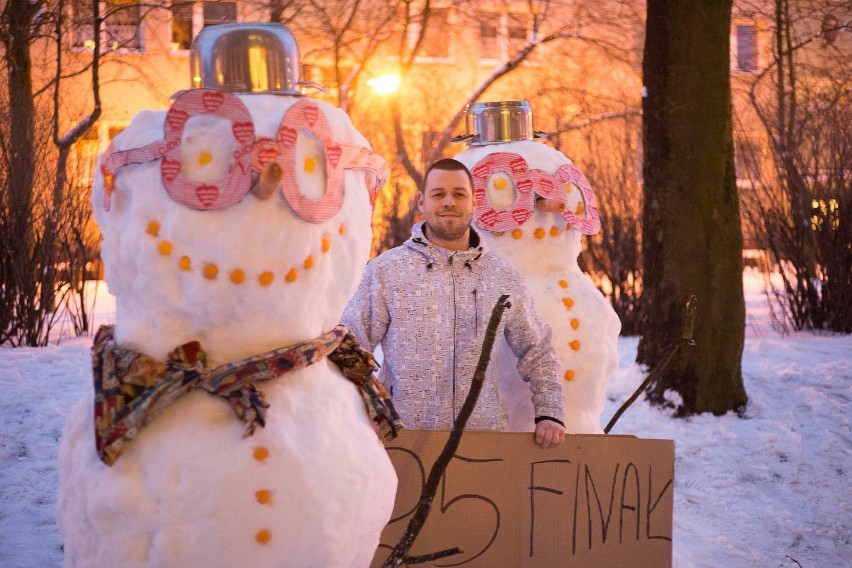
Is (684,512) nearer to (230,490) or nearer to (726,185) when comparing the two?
(726,185)

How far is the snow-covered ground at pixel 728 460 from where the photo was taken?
4.06 metres

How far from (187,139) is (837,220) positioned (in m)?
7.51

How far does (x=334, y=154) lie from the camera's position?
2.11m

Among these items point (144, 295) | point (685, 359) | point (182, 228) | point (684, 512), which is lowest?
point (684, 512)

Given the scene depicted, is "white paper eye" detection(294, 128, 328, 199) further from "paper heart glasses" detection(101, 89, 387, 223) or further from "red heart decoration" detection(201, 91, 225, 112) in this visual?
"red heart decoration" detection(201, 91, 225, 112)

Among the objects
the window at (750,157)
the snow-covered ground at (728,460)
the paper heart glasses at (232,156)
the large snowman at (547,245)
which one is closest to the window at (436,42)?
the window at (750,157)

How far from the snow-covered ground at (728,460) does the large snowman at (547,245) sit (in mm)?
1196

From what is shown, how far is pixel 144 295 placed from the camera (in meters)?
2.02

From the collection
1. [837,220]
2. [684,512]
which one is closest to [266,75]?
[684,512]

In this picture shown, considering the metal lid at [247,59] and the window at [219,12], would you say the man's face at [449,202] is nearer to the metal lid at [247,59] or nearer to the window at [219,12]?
the metal lid at [247,59]

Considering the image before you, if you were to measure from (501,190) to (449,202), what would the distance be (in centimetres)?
37

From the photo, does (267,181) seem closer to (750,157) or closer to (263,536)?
(263,536)

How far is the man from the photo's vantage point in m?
2.94

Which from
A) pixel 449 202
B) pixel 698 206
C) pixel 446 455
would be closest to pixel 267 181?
pixel 446 455
